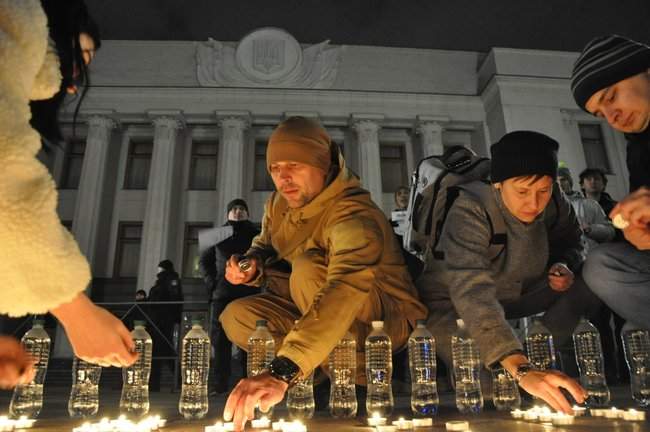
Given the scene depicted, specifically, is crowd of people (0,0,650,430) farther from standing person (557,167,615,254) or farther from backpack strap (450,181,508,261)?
standing person (557,167,615,254)

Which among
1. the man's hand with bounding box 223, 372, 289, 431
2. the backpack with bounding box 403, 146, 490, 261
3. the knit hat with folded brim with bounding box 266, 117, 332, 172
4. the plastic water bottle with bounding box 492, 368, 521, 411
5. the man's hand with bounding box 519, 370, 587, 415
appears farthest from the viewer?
the backpack with bounding box 403, 146, 490, 261

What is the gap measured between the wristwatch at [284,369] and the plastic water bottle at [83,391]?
6.40ft

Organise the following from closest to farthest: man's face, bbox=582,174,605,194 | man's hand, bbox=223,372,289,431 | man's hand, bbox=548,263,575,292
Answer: man's hand, bbox=223,372,289,431 → man's hand, bbox=548,263,575,292 → man's face, bbox=582,174,605,194

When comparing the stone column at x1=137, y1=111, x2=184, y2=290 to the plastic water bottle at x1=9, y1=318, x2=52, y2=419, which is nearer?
the plastic water bottle at x1=9, y1=318, x2=52, y2=419

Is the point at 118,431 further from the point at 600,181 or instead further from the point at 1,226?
the point at 600,181

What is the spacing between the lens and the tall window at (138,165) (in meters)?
17.6

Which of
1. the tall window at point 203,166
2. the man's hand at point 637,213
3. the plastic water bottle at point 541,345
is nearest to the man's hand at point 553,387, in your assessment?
the man's hand at point 637,213

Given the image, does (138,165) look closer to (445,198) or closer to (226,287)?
(226,287)

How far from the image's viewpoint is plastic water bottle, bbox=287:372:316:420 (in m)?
2.68

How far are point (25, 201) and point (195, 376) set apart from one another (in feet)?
10.2

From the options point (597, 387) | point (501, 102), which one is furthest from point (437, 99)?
point (597, 387)

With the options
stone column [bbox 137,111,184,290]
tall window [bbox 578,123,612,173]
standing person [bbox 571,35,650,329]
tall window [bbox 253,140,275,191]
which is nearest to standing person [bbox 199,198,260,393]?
standing person [bbox 571,35,650,329]

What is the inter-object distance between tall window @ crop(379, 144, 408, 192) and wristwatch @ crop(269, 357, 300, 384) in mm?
16512

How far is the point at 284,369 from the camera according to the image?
1901 millimetres
